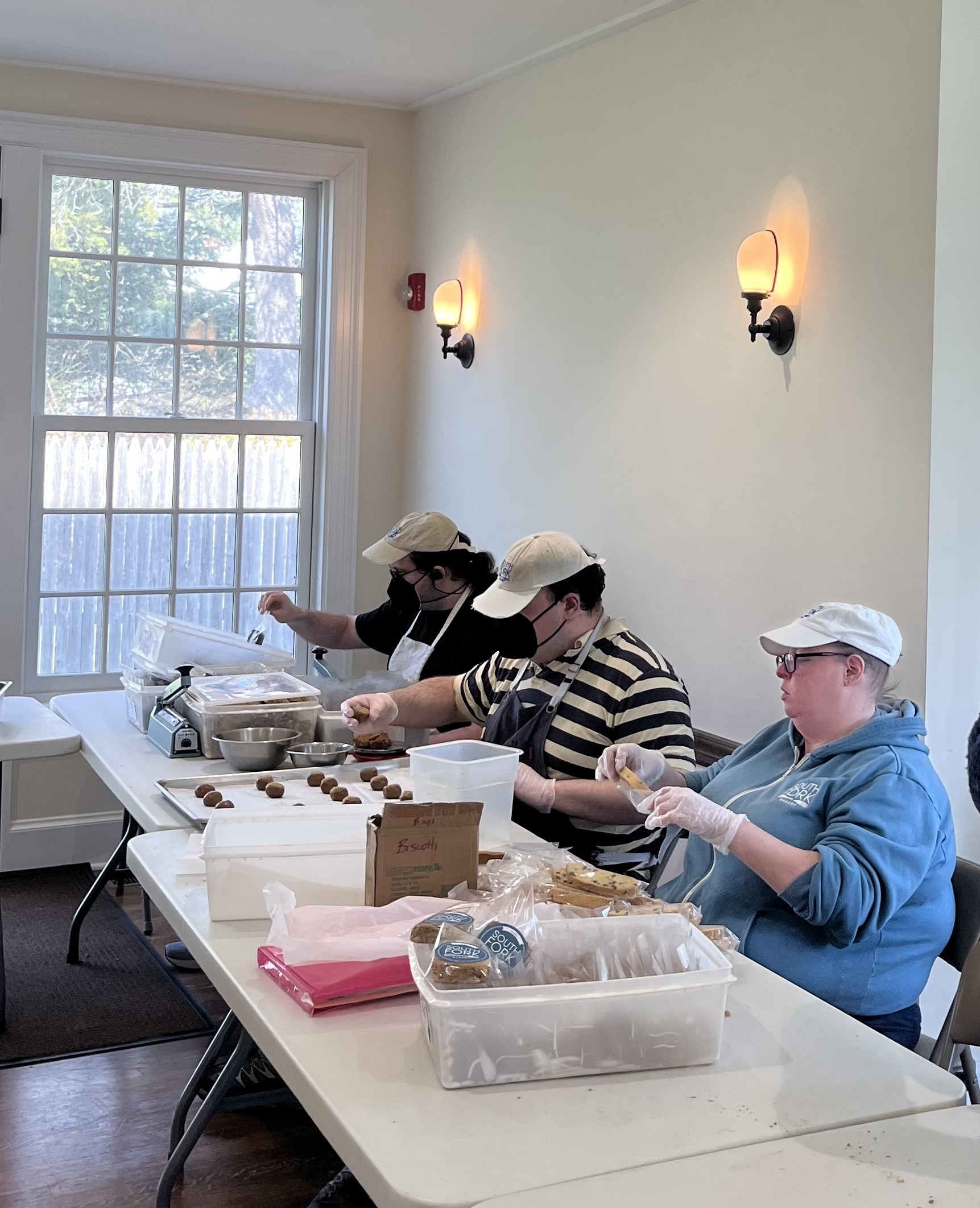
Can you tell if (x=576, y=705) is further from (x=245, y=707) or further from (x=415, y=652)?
(x=415, y=652)

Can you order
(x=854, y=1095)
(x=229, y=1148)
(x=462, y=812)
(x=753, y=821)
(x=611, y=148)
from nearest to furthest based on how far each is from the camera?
(x=854, y=1095), (x=462, y=812), (x=753, y=821), (x=229, y=1148), (x=611, y=148)

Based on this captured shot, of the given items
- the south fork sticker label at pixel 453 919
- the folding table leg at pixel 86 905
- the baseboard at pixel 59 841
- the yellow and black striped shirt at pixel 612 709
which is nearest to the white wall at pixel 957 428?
the yellow and black striped shirt at pixel 612 709

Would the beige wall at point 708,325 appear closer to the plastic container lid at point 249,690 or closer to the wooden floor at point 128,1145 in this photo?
the plastic container lid at point 249,690

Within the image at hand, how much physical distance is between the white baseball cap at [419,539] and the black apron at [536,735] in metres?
0.94

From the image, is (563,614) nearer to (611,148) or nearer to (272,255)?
(611,148)

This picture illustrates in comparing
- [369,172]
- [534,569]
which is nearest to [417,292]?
[369,172]

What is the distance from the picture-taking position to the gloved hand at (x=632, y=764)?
234 cm

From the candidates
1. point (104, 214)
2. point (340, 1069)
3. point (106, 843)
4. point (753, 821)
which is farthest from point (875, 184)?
point (106, 843)

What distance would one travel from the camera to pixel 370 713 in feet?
9.80

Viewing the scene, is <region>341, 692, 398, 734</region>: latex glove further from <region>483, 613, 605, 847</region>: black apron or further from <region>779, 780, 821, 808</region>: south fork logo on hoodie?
<region>779, 780, 821, 808</region>: south fork logo on hoodie

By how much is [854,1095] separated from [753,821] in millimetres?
688

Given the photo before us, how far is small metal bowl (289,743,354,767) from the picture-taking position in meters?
2.84

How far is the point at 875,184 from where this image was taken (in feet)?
9.25

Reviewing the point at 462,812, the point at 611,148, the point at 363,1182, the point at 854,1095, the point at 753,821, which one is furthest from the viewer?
the point at 611,148
